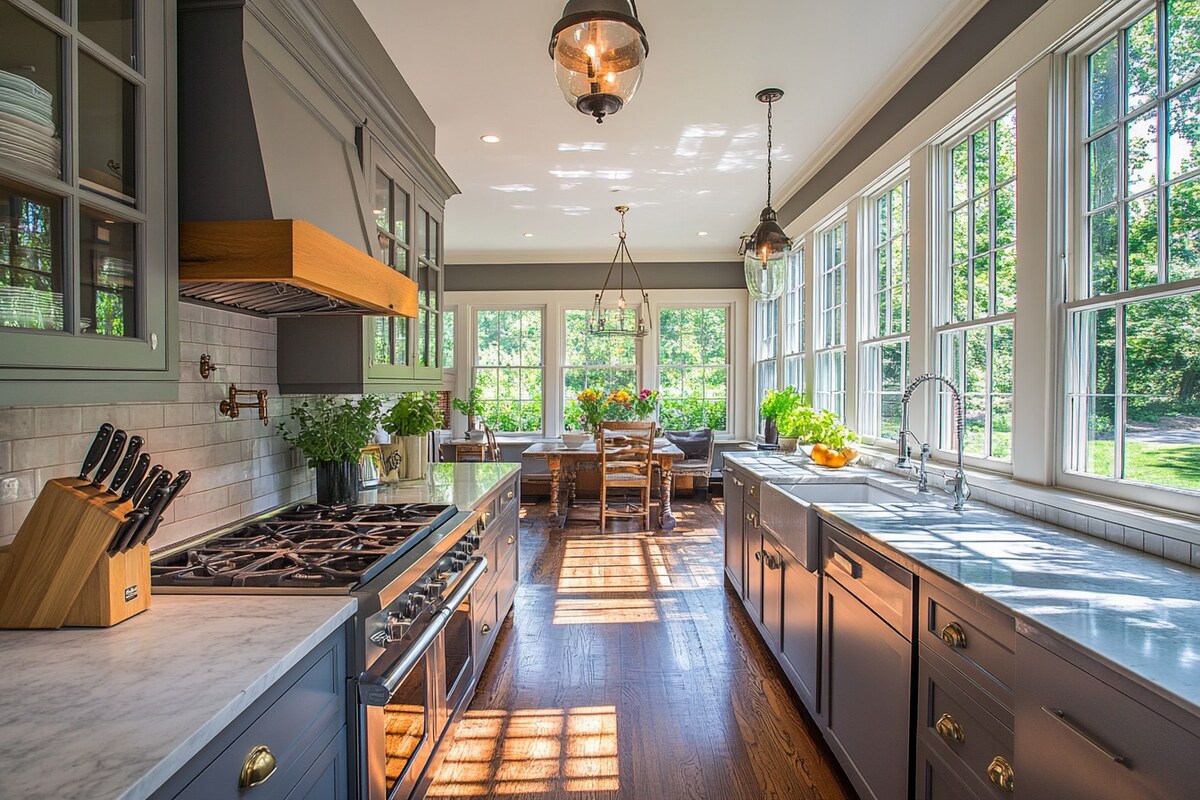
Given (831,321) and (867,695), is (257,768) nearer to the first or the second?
(867,695)

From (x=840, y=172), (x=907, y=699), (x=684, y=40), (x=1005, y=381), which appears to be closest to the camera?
(x=907, y=699)

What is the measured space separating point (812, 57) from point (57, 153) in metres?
3.21

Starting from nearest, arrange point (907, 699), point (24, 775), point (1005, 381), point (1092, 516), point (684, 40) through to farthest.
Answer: point (24, 775) < point (907, 699) < point (1092, 516) < point (1005, 381) < point (684, 40)

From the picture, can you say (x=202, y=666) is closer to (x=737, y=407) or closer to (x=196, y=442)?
(x=196, y=442)

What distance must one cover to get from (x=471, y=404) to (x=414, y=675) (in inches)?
249

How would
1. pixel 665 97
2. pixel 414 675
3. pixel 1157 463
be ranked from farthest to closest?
pixel 665 97
pixel 1157 463
pixel 414 675

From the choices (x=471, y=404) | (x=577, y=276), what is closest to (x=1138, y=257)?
(x=577, y=276)

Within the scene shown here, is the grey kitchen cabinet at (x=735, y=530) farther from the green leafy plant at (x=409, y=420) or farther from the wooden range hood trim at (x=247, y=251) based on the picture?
the wooden range hood trim at (x=247, y=251)

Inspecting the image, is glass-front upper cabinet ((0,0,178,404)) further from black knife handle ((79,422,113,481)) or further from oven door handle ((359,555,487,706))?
oven door handle ((359,555,487,706))

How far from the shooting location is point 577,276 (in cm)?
805

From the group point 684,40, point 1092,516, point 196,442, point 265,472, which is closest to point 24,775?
point 196,442

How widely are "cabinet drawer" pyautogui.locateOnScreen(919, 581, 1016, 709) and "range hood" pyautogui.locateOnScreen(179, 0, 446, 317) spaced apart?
1645mm

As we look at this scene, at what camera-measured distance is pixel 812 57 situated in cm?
326

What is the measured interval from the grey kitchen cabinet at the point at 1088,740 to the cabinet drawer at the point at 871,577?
450 mm
